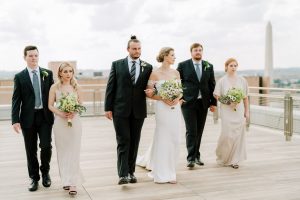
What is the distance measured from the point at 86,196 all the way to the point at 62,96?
3.71 feet

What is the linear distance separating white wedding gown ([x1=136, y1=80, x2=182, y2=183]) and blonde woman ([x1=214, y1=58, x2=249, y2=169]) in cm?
108

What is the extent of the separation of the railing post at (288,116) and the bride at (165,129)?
3.87m

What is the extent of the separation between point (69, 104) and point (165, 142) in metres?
1.37

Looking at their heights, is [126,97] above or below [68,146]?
above

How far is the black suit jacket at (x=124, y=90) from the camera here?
5.05 meters

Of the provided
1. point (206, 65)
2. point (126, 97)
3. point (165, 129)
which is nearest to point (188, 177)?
point (165, 129)

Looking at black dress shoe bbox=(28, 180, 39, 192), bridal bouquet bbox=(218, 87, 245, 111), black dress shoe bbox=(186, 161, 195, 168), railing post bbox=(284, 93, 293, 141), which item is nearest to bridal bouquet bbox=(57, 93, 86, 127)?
black dress shoe bbox=(28, 180, 39, 192)

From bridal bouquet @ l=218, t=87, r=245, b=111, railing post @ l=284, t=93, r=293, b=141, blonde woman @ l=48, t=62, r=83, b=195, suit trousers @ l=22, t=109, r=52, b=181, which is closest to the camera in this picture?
blonde woman @ l=48, t=62, r=83, b=195

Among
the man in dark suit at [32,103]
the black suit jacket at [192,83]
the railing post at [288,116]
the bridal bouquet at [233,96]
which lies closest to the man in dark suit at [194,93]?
the black suit jacket at [192,83]

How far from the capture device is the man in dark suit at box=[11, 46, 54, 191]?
478cm

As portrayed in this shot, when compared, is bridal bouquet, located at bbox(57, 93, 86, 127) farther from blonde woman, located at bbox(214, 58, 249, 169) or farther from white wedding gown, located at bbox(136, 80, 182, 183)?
blonde woman, located at bbox(214, 58, 249, 169)

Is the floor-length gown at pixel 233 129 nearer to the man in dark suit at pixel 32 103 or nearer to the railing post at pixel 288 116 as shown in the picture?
the man in dark suit at pixel 32 103

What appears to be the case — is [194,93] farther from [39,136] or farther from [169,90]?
[39,136]

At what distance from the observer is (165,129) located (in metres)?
5.30
